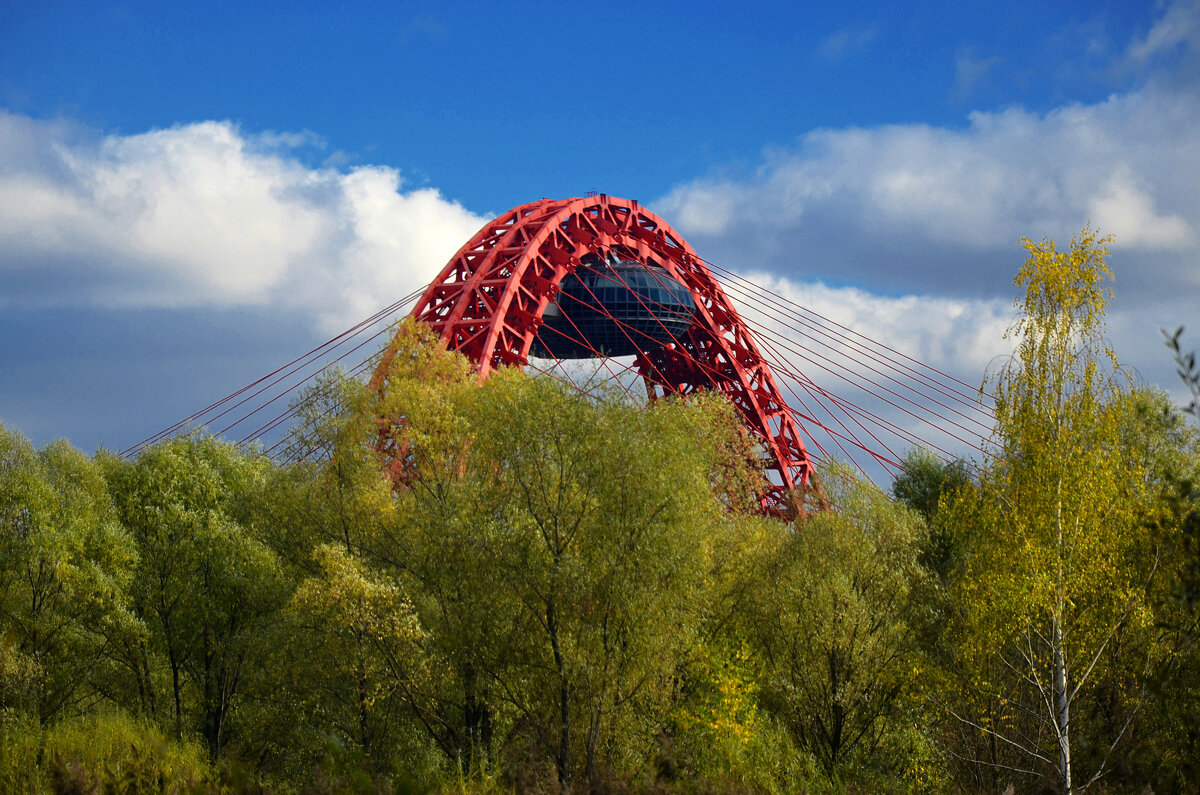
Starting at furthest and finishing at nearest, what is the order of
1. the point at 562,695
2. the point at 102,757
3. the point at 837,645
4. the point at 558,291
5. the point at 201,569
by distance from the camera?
the point at 558,291 < the point at 201,569 < the point at 837,645 < the point at 102,757 < the point at 562,695

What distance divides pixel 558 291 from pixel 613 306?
5.54m

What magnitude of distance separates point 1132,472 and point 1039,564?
2.64 m

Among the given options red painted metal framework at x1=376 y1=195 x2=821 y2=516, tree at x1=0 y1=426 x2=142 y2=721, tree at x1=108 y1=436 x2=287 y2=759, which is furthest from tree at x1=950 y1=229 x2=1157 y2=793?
tree at x1=0 y1=426 x2=142 y2=721

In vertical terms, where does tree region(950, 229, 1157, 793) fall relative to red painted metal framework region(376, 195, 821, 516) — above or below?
below

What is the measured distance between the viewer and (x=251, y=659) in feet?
81.6

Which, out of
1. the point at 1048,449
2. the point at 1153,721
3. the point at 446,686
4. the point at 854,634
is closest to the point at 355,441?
the point at 446,686

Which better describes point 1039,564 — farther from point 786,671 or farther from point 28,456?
point 28,456

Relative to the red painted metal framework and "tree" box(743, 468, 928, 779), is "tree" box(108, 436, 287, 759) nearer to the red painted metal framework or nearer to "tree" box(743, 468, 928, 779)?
the red painted metal framework

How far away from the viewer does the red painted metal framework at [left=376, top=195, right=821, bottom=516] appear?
35.1 metres

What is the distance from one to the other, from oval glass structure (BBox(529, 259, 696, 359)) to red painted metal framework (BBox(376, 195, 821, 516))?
0.73 meters

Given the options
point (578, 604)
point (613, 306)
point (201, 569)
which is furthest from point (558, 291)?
point (578, 604)

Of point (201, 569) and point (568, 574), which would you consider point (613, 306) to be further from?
point (568, 574)

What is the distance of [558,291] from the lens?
38.4 meters

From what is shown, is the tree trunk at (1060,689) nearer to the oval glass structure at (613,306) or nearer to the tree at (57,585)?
the tree at (57,585)
